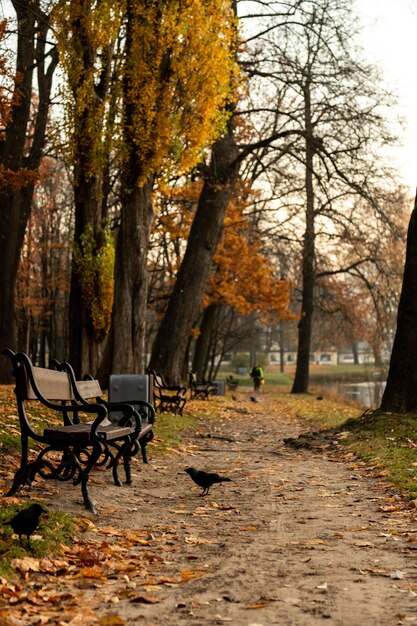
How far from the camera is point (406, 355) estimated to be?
14227 mm

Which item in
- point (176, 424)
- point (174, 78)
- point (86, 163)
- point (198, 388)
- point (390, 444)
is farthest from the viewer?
point (198, 388)

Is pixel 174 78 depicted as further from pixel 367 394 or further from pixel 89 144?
pixel 367 394

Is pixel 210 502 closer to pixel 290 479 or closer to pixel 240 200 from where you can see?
pixel 290 479

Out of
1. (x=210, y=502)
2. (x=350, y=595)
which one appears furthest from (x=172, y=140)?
(x=350, y=595)

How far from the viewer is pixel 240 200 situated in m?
30.8

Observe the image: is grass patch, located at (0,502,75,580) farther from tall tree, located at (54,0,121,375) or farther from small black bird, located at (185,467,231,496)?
tall tree, located at (54,0,121,375)

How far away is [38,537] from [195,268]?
17305mm

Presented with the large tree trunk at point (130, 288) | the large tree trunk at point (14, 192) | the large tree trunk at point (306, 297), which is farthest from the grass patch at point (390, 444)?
the large tree trunk at point (306, 297)

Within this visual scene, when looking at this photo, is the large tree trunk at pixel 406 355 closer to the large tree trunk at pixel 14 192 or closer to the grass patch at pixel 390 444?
the grass patch at pixel 390 444

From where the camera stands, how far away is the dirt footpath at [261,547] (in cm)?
464

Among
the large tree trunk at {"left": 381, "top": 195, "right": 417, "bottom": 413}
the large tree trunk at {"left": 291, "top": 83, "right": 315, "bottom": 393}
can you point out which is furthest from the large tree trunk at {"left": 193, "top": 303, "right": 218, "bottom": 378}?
the large tree trunk at {"left": 381, "top": 195, "right": 417, "bottom": 413}

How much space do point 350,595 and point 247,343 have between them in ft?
200

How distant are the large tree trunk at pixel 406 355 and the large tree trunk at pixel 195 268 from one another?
9.06m

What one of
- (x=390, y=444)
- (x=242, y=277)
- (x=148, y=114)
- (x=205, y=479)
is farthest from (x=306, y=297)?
(x=205, y=479)
